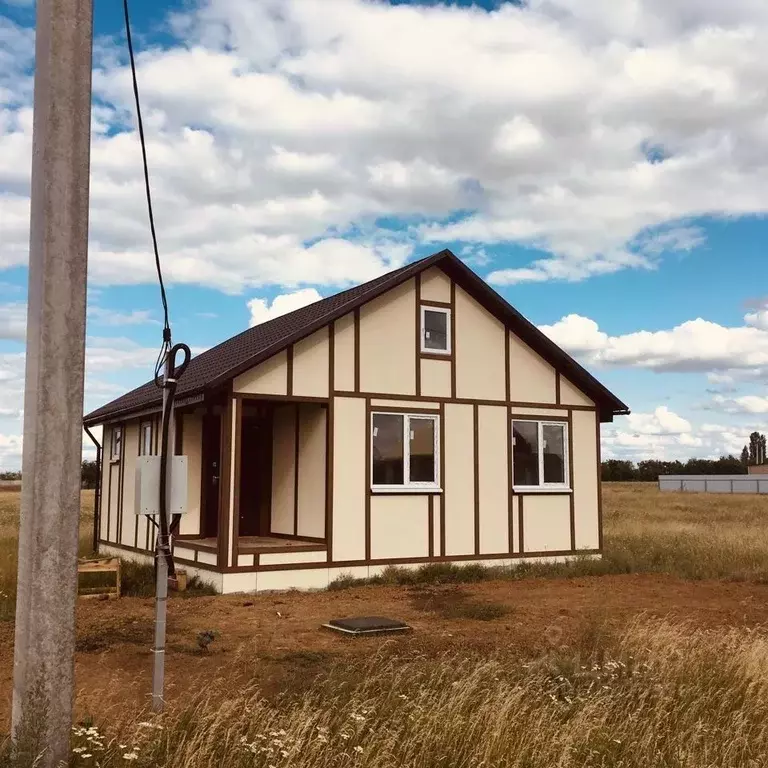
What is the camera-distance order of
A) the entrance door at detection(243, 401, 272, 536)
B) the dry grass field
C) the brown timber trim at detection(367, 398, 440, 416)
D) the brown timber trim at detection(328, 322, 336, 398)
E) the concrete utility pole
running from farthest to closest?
the entrance door at detection(243, 401, 272, 536)
the brown timber trim at detection(367, 398, 440, 416)
the brown timber trim at detection(328, 322, 336, 398)
the dry grass field
the concrete utility pole

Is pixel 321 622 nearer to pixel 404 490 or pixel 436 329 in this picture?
pixel 404 490

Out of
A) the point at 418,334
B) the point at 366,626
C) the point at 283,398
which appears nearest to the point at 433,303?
the point at 418,334

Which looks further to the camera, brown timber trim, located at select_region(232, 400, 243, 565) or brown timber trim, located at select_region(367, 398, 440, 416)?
brown timber trim, located at select_region(367, 398, 440, 416)

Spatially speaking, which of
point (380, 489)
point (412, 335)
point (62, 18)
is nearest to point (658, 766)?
point (62, 18)

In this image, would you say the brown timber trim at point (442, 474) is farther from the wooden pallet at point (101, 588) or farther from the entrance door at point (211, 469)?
the wooden pallet at point (101, 588)

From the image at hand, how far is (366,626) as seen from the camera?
967cm

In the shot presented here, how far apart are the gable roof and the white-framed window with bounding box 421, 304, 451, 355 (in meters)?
0.69

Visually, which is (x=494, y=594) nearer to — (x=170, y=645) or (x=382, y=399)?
(x=382, y=399)

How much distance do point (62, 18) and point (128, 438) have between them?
45.4ft

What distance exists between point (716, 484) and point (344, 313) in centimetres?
6586

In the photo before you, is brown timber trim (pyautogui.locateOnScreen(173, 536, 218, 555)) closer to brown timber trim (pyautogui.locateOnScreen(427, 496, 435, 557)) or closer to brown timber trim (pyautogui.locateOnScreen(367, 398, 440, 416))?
brown timber trim (pyautogui.locateOnScreen(367, 398, 440, 416))

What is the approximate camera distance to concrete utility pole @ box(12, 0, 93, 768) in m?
4.56

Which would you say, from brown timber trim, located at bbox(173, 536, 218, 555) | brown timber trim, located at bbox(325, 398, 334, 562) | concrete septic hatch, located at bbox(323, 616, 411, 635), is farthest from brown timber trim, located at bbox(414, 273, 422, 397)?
concrete septic hatch, located at bbox(323, 616, 411, 635)

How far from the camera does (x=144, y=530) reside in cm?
1648
